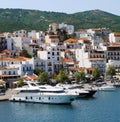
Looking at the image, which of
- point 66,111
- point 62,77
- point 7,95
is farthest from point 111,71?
point 66,111

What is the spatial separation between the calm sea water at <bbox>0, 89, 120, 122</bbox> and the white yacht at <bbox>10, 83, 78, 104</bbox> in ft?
2.42

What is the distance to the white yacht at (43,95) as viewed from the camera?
47312 millimetres

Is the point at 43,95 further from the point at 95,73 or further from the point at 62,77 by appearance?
the point at 95,73

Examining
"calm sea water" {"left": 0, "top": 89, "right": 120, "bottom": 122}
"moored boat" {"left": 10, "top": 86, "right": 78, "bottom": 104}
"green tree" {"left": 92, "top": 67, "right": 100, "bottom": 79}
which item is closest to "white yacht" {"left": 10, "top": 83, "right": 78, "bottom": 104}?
"moored boat" {"left": 10, "top": 86, "right": 78, "bottom": 104}

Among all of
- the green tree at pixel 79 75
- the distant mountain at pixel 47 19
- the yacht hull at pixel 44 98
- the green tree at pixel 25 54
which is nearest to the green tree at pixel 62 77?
the green tree at pixel 79 75

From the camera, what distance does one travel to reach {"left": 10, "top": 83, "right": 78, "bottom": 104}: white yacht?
47312 millimetres

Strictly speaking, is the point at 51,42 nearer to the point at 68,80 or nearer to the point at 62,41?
the point at 62,41

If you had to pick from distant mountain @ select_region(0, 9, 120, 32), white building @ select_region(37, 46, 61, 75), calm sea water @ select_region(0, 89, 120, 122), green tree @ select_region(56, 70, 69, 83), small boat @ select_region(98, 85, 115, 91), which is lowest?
calm sea water @ select_region(0, 89, 120, 122)

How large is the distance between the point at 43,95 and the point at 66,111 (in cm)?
528

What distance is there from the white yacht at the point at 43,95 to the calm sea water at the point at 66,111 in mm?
737

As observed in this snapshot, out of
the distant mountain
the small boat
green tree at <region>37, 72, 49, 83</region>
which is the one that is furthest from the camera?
the distant mountain

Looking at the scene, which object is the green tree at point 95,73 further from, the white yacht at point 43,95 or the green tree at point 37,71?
the white yacht at point 43,95

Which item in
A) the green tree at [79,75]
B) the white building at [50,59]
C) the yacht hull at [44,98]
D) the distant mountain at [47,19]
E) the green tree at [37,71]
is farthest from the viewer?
the distant mountain at [47,19]

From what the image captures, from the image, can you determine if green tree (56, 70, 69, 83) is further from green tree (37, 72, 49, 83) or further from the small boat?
the small boat
